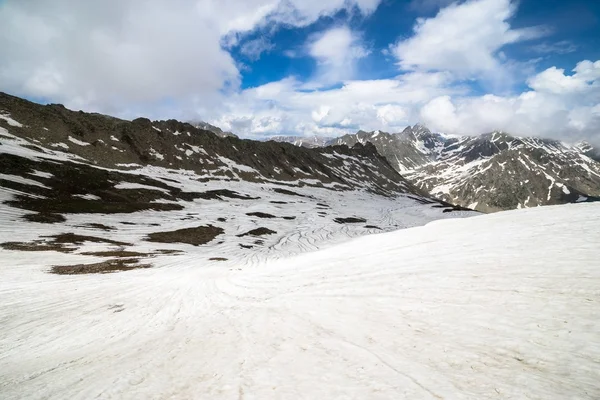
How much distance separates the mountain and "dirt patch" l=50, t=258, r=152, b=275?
0.53 feet

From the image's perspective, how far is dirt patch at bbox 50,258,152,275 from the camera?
80.1 feet

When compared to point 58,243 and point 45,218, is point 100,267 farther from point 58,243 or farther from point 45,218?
point 45,218

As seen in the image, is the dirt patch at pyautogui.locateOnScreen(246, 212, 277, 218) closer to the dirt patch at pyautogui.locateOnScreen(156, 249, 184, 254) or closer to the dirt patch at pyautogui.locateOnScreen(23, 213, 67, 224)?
the dirt patch at pyautogui.locateOnScreen(156, 249, 184, 254)

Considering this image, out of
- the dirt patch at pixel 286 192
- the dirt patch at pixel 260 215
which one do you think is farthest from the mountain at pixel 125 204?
the dirt patch at pixel 260 215

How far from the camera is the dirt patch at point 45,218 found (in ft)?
145

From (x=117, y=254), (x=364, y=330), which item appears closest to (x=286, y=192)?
(x=117, y=254)

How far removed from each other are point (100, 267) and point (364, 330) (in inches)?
1045

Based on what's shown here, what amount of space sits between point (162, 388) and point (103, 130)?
535ft

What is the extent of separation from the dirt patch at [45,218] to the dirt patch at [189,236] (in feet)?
45.9

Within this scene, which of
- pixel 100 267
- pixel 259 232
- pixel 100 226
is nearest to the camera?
pixel 100 267

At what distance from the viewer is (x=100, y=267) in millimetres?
26891

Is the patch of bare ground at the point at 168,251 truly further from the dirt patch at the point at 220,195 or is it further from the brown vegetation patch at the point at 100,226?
the dirt patch at the point at 220,195

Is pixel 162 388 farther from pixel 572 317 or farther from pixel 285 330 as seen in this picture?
pixel 572 317

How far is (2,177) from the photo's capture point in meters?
56.7
